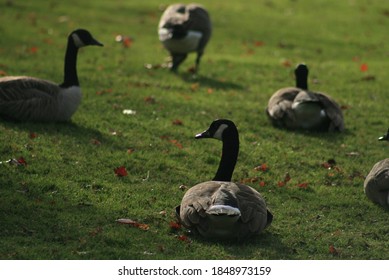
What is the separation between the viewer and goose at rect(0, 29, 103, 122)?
462 inches

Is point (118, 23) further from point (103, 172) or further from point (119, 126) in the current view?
point (103, 172)

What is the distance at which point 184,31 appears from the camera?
55.1 ft

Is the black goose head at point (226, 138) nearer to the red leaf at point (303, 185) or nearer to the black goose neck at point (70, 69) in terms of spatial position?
the red leaf at point (303, 185)

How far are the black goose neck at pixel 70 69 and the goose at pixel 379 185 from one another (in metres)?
5.03

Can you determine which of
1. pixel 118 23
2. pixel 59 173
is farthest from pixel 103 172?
pixel 118 23

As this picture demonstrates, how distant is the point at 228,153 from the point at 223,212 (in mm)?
1486

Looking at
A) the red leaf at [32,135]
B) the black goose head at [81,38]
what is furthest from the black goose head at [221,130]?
the black goose head at [81,38]

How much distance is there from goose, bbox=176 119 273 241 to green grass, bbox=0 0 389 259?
0.56 feet

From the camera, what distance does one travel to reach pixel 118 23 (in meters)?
22.7

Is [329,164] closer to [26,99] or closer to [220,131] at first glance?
[220,131]

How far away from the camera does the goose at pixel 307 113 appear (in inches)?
507

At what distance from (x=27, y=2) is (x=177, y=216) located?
17575 mm

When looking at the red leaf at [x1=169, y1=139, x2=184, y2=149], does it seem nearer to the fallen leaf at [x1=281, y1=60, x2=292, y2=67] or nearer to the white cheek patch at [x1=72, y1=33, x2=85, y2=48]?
the white cheek patch at [x1=72, y1=33, x2=85, y2=48]

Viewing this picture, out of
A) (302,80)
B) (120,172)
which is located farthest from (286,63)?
(120,172)
